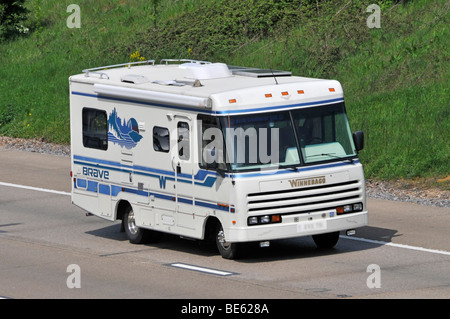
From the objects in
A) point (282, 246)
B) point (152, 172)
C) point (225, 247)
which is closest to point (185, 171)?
point (152, 172)

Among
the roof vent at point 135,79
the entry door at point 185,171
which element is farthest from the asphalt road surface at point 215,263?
the roof vent at point 135,79

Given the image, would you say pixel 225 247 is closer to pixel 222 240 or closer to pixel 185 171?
pixel 222 240

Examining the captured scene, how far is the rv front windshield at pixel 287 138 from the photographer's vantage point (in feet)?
48.9

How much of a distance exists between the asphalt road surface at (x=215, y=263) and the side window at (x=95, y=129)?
1657 mm

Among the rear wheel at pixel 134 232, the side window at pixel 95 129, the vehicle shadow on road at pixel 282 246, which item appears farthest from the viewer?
the side window at pixel 95 129

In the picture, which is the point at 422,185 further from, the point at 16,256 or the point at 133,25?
the point at 133,25

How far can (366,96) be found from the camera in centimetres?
2598

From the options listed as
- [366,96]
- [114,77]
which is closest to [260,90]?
[114,77]

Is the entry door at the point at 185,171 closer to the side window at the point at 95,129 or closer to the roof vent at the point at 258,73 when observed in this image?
the roof vent at the point at 258,73

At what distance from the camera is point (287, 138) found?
1520 centimetres

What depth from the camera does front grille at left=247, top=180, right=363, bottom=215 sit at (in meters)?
14.8

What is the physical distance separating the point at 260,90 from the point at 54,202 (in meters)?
7.51

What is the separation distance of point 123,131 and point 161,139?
1.01 metres

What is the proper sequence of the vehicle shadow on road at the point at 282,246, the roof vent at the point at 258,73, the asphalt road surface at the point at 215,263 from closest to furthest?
the asphalt road surface at the point at 215,263
the vehicle shadow on road at the point at 282,246
the roof vent at the point at 258,73
